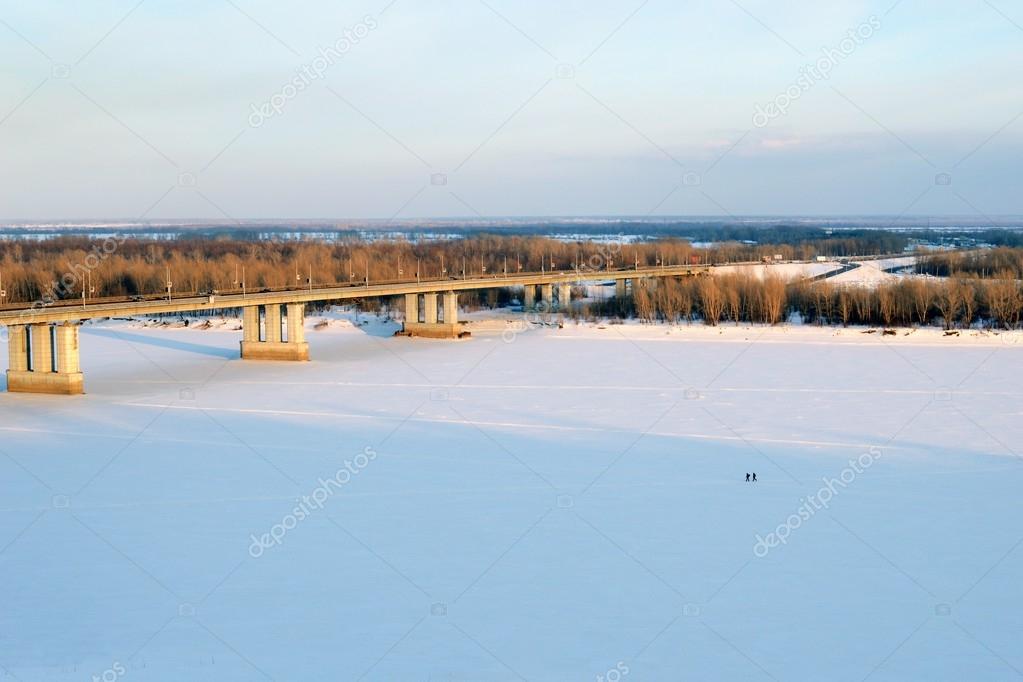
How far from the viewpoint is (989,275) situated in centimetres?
7712

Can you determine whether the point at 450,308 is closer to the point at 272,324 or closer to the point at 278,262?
the point at 272,324

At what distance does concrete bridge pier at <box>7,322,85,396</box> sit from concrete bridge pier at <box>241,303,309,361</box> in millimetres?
9390

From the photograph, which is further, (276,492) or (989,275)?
(989,275)

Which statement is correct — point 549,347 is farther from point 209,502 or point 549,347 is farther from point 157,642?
point 157,642

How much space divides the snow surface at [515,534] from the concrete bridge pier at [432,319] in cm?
2041

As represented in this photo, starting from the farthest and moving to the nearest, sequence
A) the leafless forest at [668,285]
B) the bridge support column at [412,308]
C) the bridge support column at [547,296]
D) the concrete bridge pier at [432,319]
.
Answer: the bridge support column at [547,296]
the leafless forest at [668,285]
the bridge support column at [412,308]
the concrete bridge pier at [432,319]

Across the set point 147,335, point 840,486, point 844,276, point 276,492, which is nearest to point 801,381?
point 840,486

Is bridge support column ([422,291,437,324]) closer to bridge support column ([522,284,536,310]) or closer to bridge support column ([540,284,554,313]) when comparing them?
bridge support column ([540,284,554,313])

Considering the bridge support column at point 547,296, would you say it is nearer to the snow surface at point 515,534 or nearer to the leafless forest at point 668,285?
the leafless forest at point 668,285

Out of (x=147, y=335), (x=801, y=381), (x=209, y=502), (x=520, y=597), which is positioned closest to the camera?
(x=520, y=597)

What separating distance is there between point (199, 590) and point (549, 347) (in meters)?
32.5

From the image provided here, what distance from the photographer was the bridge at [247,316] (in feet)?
113

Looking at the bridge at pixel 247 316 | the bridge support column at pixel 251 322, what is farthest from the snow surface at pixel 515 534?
the bridge support column at pixel 251 322

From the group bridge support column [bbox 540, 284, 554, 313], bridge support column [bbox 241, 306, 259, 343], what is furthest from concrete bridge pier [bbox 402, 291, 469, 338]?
bridge support column [bbox 540, 284, 554, 313]
